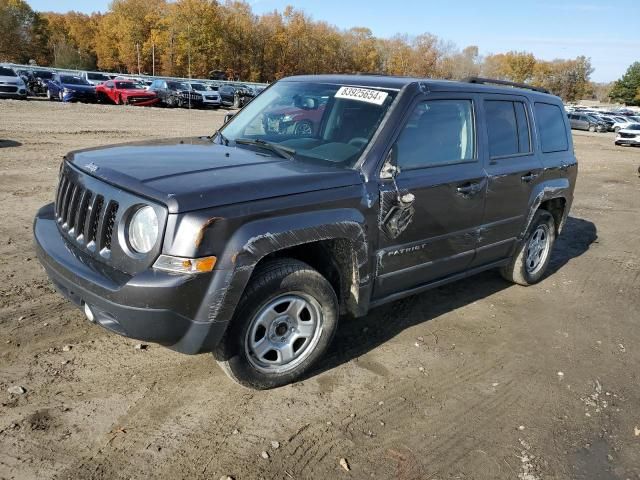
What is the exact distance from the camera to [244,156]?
362 centimetres

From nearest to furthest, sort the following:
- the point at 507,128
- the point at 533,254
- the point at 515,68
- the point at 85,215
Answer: the point at 85,215
the point at 507,128
the point at 533,254
the point at 515,68

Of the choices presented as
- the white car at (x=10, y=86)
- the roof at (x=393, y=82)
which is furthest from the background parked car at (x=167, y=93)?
the roof at (x=393, y=82)

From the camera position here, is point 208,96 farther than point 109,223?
Yes

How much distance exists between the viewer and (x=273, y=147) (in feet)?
12.6

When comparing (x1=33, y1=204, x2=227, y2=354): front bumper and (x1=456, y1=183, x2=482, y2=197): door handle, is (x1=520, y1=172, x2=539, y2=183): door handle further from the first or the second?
(x1=33, y1=204, x2=227, y2=354): front bumper

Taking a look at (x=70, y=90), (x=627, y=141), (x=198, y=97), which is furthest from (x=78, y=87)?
(x=627, y=141)

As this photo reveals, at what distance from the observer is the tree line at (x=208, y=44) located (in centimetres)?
8294

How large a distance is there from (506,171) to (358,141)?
1.58 meters

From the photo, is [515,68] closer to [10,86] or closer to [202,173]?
[10,86]

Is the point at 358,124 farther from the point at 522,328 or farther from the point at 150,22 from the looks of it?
the point at 150,22

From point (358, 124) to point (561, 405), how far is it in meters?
2.32

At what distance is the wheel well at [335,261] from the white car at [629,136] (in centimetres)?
3148

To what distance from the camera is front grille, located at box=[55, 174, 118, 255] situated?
2973mm

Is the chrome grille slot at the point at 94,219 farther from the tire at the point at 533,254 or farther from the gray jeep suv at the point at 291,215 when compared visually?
the tire at the point at 533,254
